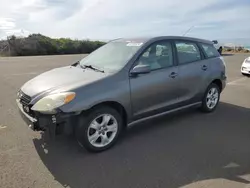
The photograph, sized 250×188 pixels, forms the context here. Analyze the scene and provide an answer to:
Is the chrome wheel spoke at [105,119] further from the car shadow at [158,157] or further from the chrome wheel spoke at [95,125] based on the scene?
the car shadow at [158,157]

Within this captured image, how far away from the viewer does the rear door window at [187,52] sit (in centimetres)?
503

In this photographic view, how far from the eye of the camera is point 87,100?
3627 mm

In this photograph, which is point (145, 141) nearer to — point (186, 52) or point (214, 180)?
point (214, 180)

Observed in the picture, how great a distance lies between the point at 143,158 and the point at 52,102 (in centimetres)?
145

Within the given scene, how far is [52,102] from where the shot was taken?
3.50 metres

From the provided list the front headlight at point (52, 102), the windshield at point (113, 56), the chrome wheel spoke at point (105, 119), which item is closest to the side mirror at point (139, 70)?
the windshield at point (113, 56)

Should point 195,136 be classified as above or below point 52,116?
below

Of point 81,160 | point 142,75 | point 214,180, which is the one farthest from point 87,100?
point 214,180

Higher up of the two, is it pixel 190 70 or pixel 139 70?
pixel 139 70

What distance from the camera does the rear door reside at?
16.4ft

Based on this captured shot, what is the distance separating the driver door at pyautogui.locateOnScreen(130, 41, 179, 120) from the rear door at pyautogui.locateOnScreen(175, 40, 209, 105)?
0.62 feet

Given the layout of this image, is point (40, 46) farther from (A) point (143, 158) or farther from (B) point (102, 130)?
(A) point (143, 158)

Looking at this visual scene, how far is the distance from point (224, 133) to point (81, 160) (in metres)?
2.54

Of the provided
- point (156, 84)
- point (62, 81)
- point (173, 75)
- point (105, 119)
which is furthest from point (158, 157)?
point (62, 81)
